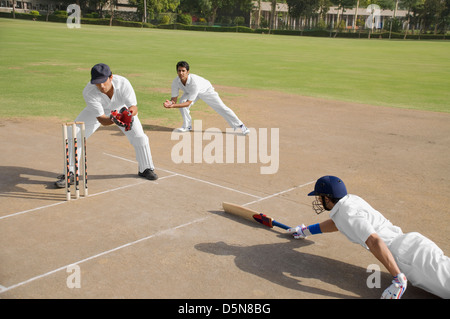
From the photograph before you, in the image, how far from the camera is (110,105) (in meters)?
8.14

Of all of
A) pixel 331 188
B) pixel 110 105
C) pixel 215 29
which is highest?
pixel 215 29

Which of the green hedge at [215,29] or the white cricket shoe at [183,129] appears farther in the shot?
the green hedge at [215,29]

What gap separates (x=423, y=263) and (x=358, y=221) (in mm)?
731

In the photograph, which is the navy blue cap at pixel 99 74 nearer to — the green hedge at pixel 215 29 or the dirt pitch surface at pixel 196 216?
the dirt pitch surface at pixel 196 216

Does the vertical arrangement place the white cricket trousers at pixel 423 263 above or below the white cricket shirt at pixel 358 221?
below

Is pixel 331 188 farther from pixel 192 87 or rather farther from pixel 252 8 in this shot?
pixel 252 8

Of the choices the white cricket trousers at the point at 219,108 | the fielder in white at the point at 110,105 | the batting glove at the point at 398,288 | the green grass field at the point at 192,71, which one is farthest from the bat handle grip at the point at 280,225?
the green grass field at the point at 192,71

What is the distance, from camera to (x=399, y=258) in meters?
4.72

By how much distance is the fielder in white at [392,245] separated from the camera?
4441mm

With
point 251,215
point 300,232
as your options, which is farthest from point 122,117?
point 300,232

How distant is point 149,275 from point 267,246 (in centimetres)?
161

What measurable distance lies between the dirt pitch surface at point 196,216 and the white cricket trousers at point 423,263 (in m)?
0.33

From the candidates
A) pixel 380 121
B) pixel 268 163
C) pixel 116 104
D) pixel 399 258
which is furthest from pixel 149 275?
pixel 380 121

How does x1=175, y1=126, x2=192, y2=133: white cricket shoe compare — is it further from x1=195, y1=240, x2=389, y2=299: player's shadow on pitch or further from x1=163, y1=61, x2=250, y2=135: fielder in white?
x1=195, y1=240, x2=389, y2=299: player's shadow on pitch
